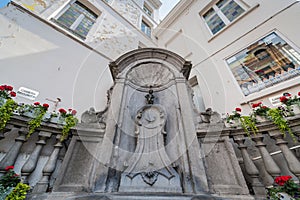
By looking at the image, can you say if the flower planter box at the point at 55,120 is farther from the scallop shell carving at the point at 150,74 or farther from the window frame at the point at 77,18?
the window frame at the point at 77,18

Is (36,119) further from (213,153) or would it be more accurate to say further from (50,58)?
(50,58)

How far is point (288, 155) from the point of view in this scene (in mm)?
1864

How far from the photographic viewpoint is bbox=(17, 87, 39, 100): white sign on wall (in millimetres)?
3471

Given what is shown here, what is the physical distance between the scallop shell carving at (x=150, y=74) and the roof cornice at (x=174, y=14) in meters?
7.59

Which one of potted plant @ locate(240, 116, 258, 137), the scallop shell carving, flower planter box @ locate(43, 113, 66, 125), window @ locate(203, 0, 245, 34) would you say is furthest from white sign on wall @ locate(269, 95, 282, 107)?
flower planter box @ locate(43, 113, 66, 125)

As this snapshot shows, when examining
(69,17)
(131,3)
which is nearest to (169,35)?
(131,3)

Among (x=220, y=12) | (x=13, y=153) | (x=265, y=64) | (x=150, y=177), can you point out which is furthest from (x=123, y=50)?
(x=150, y=177)

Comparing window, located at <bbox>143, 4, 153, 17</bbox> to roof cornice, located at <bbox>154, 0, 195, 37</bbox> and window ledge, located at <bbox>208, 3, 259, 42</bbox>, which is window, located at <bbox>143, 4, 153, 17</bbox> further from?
window ledge, located at <bbox>208, 3, 259, 42</bbox>

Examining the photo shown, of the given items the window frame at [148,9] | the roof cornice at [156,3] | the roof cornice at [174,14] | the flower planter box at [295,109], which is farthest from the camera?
the roof cornice at [156,3]

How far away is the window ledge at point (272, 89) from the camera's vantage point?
3.48 m

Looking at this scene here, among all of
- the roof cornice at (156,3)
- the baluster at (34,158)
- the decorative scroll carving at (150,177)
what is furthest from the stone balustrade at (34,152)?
the roof cornice at (156,3)

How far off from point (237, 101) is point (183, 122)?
3185mm

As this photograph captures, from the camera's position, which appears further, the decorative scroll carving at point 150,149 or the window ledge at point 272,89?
the window ledge at point 272,89

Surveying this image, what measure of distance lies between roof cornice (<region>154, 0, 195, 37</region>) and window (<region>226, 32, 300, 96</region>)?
5.78 metres
